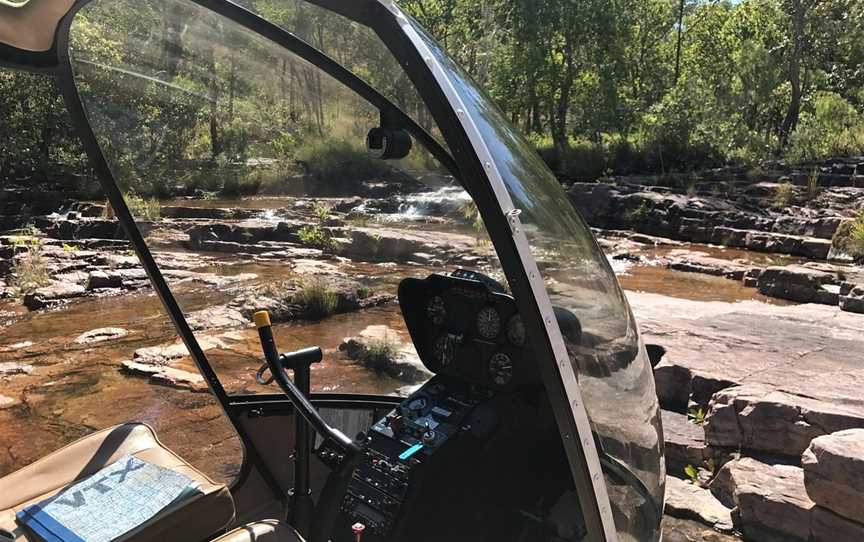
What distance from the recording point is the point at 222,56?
222 centimetres

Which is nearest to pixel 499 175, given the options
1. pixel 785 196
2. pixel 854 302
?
pixel 854 302

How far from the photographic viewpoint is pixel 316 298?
6543 mm

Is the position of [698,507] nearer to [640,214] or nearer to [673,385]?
[673,385]

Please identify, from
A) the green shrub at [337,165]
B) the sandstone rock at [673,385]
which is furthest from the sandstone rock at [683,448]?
the green shrub at [337,165]

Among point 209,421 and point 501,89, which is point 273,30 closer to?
point 209,421

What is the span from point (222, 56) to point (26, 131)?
55.8 ft

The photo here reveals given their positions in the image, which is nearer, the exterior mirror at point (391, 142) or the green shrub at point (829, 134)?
the exterior mirror at point (391, 142)

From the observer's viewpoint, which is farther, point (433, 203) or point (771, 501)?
point (771, 501)

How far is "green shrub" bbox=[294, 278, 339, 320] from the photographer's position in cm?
573

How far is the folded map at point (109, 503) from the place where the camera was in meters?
1.64

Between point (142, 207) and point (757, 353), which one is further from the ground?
point (142, 207)

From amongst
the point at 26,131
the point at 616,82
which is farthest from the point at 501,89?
the point at 26,131

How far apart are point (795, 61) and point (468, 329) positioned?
26738mm

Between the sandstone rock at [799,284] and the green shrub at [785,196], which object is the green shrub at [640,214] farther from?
the sandstone rock at [799,284]
